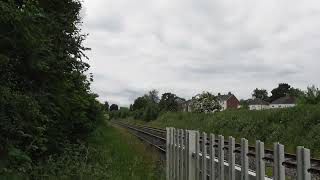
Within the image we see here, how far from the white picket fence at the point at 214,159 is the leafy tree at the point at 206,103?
88.4 metres

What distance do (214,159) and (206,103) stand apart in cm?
9282

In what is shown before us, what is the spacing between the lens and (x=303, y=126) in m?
25.9

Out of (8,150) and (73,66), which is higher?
(73,66)

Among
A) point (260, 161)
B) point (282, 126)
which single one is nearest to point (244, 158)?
point (260, 161)

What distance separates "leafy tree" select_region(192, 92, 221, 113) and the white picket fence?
8840 cm

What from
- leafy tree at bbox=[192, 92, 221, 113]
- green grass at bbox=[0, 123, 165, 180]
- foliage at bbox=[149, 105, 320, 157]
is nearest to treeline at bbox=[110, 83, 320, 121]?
leafy tree at bbox=[192, 92, 221, 113]

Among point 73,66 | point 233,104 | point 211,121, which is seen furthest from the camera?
point 233,104

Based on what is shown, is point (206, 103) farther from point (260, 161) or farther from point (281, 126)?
point (260, 161)

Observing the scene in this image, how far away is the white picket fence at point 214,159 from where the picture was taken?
3980 mm

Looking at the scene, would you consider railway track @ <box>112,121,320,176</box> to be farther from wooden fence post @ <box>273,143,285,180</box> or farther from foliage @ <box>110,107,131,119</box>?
foliage @ <box>110,107,131,119</box>

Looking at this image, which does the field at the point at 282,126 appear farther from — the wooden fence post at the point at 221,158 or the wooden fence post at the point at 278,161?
the wooden fence post at the point at 278,161

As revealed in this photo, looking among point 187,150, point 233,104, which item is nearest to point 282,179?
point 187,150

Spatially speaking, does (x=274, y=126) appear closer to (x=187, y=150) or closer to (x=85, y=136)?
(x=85, y=136)

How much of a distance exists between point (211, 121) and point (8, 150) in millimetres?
35902
